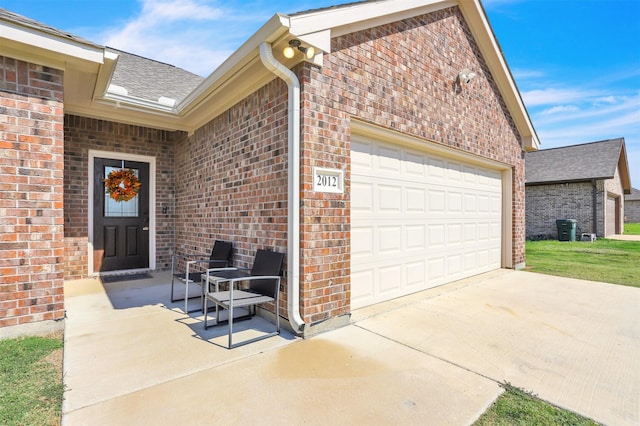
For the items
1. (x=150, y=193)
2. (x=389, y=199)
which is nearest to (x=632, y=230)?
(x=389, y=199)

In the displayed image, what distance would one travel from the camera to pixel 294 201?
3410mm

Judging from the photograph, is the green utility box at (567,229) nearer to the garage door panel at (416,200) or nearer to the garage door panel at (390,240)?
the garage door panel at (416,200)

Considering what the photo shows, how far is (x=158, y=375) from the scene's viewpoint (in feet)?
8.43

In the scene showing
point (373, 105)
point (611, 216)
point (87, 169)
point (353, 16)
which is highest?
point (353, 16)

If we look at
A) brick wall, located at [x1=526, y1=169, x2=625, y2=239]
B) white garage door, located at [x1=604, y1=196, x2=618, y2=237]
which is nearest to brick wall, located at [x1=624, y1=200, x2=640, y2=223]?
white garage door, located at [x1=604, y1=196, x2=618, y2=237]

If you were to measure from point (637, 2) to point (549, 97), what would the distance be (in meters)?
8.01

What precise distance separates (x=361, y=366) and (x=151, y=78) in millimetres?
7617

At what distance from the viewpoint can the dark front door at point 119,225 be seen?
20.6ft

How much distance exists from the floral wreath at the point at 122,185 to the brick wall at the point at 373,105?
479 cm

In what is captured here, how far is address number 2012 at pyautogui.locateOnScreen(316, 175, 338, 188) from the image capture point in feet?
11.7

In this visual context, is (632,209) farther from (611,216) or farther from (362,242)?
(362,242)

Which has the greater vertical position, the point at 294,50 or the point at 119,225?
the point at 294,50

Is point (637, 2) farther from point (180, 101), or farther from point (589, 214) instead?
point (589, 214)

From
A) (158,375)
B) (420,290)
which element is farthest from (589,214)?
(158,375)
